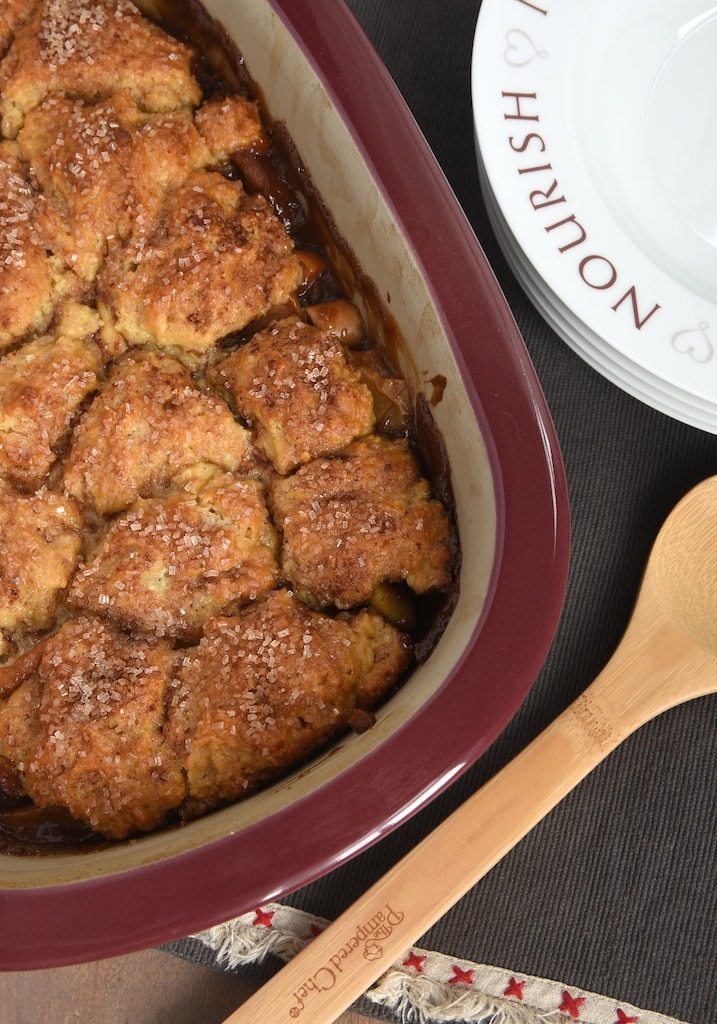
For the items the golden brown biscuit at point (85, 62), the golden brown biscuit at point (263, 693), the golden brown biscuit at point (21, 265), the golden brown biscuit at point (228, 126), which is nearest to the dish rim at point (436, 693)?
the golden brown biscuit at point (263, 693)

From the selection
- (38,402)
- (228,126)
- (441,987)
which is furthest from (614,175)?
(441,987)

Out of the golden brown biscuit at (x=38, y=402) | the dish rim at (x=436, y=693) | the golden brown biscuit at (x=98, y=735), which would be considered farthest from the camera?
the golden brown biscuit at (x=38, y=402)

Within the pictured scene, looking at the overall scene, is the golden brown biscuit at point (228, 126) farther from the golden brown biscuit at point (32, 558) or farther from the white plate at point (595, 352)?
the golden brown biscuit at point (32, 558)

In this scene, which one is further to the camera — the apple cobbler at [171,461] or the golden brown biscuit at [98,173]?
the golden brown biscuit at [98,173]

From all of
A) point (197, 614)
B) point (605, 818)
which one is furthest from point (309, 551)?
point (605, 818)

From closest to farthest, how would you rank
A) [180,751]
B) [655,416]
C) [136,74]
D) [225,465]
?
[180,751]
[225,465]
[136,74]
[655,416]

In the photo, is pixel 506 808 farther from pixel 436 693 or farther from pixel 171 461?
pixel 171 461

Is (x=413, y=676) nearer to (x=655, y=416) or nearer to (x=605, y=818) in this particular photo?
(x=605, y=818)

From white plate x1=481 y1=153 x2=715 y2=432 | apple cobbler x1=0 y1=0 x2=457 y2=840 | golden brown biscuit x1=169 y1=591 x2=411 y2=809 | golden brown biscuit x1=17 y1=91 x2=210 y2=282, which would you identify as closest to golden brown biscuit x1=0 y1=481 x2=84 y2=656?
apple cobbler x1=0 y1=0 x2=457 y2=840
